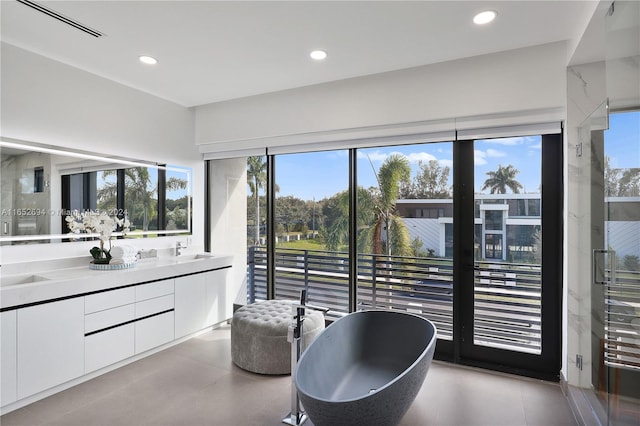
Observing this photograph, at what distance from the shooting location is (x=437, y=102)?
308 cm

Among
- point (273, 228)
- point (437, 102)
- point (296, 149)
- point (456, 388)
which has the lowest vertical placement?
point (456, 388)

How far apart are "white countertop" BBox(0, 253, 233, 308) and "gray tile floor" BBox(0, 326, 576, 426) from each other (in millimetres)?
755

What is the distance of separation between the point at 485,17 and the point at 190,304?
3.60 metres

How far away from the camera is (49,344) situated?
2.47m

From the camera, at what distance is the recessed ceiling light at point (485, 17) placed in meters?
Result: 2.22

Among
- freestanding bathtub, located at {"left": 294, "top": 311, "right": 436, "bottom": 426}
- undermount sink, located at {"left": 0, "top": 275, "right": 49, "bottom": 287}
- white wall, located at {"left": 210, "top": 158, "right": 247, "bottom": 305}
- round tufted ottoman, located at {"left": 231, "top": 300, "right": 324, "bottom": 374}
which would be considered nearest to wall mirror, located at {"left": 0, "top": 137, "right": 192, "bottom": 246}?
undermount sink, located at {"left": 0, "top": 275, "right": 49, "bottom": 287}

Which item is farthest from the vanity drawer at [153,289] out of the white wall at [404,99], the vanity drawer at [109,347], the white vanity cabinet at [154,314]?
the white wall at [404,99]

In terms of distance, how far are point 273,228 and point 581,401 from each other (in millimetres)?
3165

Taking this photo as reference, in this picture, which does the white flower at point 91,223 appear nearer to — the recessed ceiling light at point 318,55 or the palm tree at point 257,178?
the palm tree at point 257,178

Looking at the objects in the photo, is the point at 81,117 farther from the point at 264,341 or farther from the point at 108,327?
the point at 264,341

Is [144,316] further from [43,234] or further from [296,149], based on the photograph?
[296,149]

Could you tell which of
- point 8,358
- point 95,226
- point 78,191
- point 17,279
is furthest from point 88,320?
point 78,191

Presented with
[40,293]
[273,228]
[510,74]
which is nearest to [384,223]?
[273,228]

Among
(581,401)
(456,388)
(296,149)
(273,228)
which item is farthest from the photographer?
(273,228)
